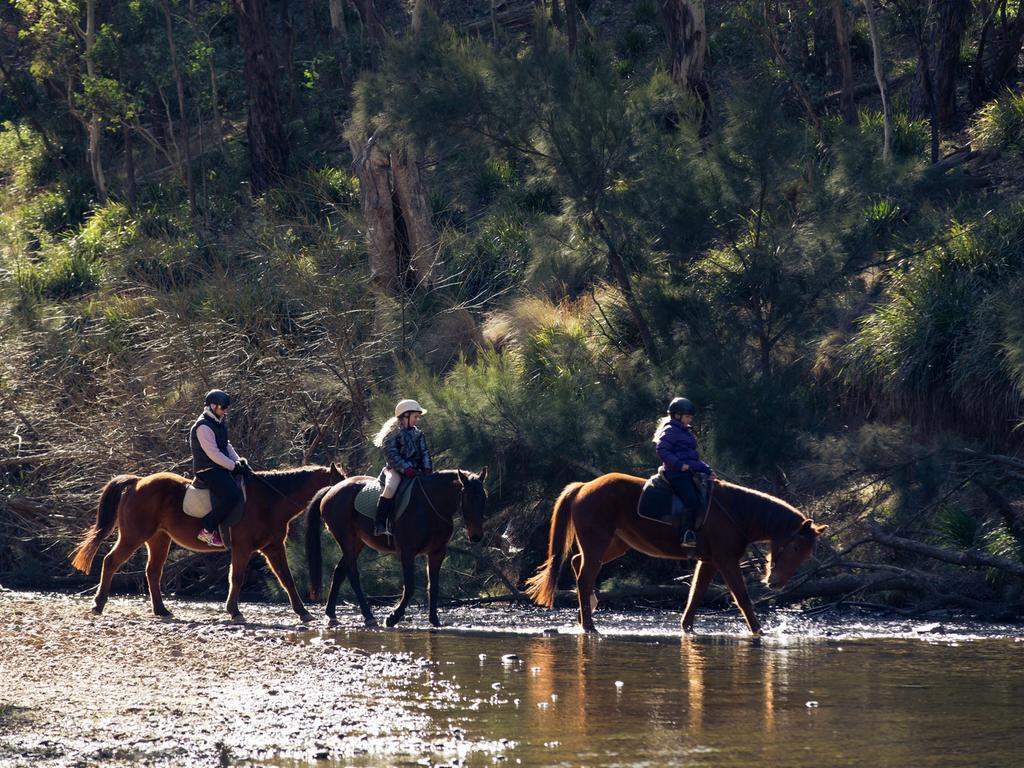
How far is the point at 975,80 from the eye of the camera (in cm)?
2592

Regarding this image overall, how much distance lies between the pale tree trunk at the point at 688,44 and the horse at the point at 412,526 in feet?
45.4

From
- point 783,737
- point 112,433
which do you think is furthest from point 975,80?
point 783,737

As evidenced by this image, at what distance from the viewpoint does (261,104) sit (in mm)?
32500

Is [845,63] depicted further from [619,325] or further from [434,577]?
[434,577]

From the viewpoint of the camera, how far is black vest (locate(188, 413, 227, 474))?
48.4ft

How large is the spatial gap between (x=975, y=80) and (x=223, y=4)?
18.7 metres

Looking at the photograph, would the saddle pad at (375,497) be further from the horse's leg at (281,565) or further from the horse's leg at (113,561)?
the horse's leg at (113,561)

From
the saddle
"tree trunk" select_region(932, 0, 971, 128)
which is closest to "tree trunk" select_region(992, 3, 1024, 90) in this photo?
"tree trunk" select_region(932, 0, 971, 128)

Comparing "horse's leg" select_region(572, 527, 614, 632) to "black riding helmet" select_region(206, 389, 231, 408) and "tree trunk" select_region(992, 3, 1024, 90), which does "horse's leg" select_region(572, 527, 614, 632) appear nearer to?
"black riding helmet" select_region(206, 389, 231, 408)

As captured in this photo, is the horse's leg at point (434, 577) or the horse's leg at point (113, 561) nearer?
the horse's leg at point (434, 577)

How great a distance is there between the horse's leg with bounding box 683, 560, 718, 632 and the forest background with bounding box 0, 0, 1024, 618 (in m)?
1.16

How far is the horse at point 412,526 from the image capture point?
1422 cm

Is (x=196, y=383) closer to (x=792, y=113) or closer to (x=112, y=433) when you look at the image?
(x=112, y=433)

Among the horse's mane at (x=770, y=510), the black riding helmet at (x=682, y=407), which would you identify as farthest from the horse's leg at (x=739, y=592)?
the black riding helmet at (x=682, y=407)
